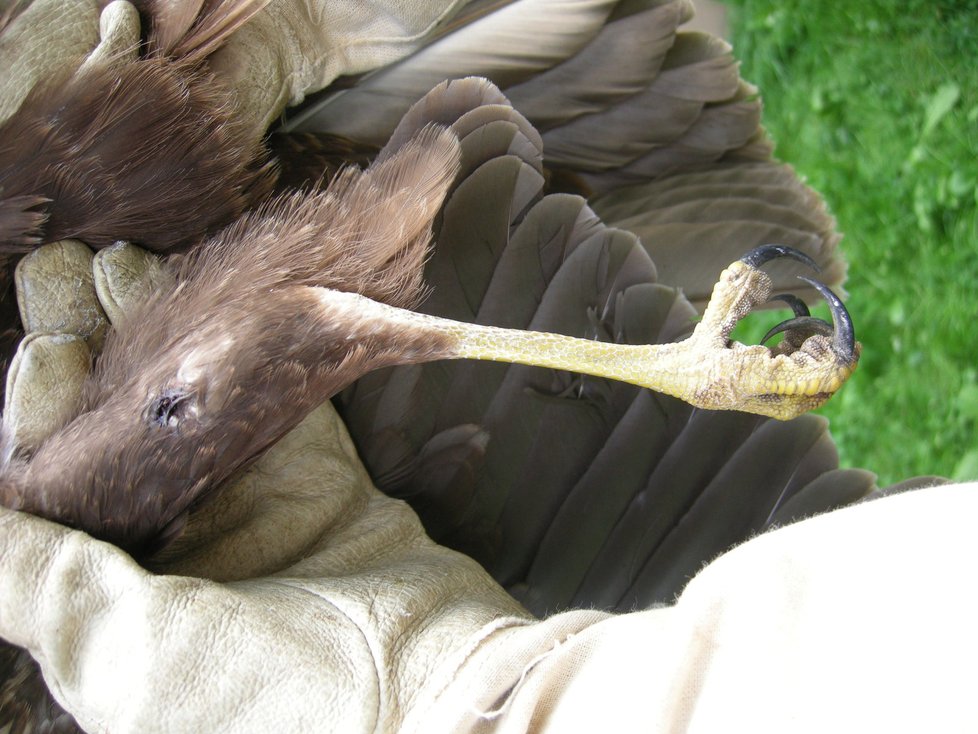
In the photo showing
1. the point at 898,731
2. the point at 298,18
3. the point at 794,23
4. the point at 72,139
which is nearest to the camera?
the point at 898,731

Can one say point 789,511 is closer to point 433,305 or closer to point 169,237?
point 433,305

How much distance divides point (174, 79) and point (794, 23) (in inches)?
67.9

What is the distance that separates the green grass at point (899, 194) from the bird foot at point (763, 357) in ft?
3.35

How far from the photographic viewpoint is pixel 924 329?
1858 mm

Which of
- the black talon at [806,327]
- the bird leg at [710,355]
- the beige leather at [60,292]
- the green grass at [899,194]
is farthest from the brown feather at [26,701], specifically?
the green grass at [899,194]

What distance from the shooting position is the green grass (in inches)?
69.9

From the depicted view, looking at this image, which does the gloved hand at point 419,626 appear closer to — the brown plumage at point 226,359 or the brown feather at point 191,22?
the brown plumage at point 226,359

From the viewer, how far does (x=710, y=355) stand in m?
0.84

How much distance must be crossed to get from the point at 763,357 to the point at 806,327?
96 mm

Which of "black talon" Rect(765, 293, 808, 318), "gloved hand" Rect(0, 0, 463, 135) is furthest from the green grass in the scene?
"gloved hand" Rect(0, 0, 463, 135)

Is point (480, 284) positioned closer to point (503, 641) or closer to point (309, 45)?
point (309, 45)

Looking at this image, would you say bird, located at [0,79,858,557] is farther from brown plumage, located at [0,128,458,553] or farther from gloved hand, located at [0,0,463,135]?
gloved hand, located at [0,0,463,135]

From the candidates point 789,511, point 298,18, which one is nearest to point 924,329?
point 789,511

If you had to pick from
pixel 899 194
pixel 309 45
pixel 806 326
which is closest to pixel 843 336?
pixel 806 326
